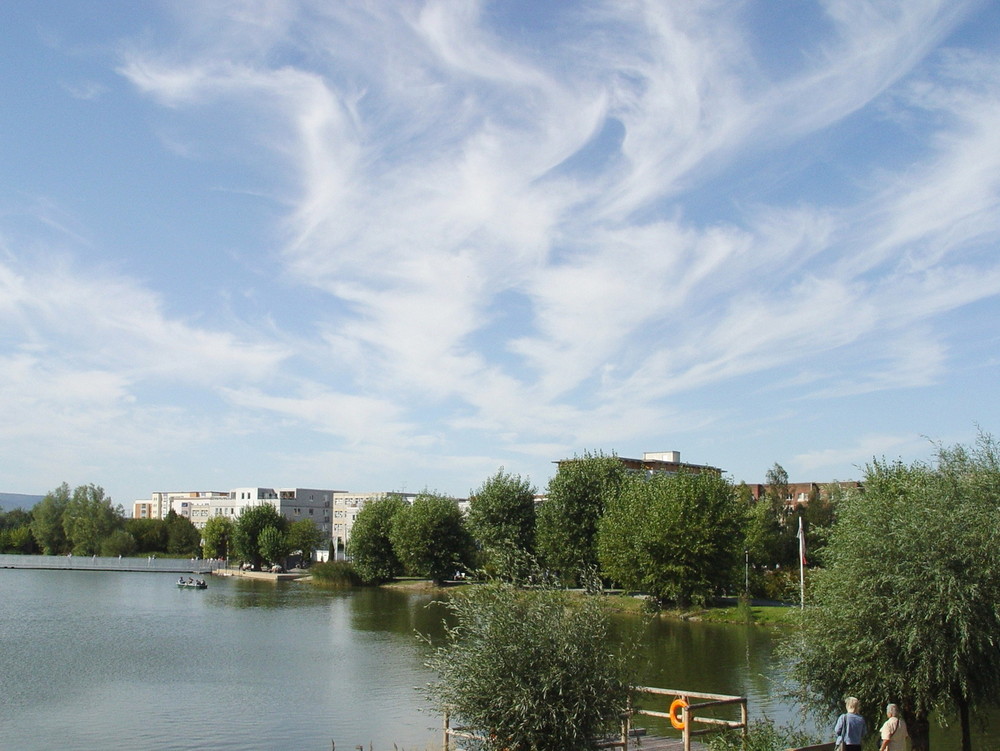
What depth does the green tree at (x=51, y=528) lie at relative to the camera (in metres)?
157

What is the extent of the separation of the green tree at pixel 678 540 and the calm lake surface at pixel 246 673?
386 centimetres

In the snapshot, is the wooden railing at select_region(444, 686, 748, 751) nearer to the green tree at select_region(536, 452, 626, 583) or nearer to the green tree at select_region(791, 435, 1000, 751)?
the green tree at select_region(791, 435, 1000, 751)

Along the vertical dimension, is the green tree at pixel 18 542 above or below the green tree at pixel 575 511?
below

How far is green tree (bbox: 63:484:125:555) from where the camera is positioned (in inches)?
5891

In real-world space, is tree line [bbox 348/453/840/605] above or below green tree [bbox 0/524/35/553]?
above

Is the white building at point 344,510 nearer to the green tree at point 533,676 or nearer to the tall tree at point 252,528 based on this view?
A: the tall tree at point 252,528

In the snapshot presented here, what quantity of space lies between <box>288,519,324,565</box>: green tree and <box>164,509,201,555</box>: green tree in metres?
25.8

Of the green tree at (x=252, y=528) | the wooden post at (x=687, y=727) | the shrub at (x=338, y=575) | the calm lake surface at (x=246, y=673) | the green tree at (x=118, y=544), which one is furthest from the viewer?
the green tree at (x=118, y=544)

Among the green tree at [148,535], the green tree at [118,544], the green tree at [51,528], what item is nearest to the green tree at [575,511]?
the green tree at [118,544]

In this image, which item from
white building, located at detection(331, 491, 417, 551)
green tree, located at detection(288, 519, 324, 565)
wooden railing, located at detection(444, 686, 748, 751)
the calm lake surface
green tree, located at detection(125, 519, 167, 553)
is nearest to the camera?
wooden railing, located at detection(444, 686, 748, 751)

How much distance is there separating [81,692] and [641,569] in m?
40.7

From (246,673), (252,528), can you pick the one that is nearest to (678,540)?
(246,673)

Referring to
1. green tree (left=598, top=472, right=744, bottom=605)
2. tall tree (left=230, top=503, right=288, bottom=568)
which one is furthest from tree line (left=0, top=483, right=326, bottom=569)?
green tree (left=598, top=472, right=744, bottom=605)

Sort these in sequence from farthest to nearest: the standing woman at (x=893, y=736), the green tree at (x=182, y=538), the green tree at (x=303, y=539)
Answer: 1. the green tree at (x=182, y=538)
2. the green tree at (x=303, y=539)
3. the standing woman at (x=893, y=736)
